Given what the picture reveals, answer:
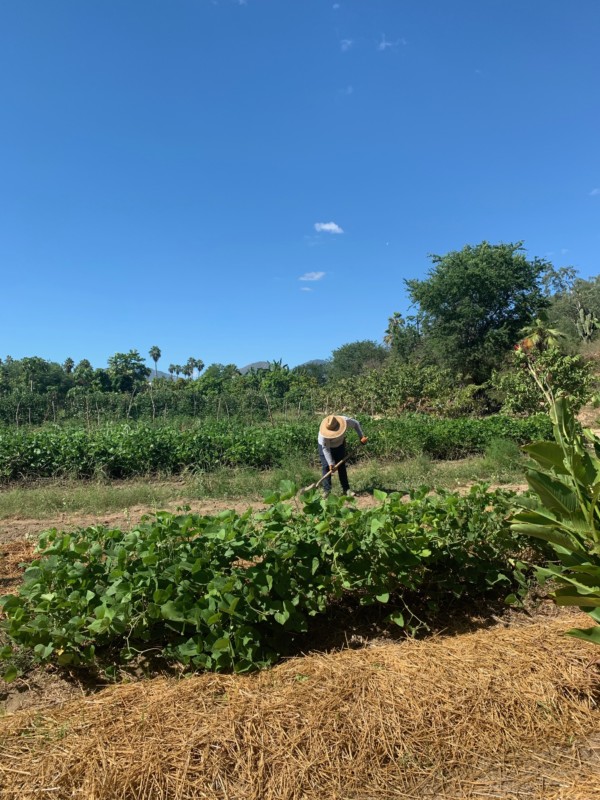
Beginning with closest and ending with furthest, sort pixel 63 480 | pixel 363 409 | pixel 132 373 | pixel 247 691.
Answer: pixel 247 691
pixel 63 480
pixel 363 409
pixel 132 373

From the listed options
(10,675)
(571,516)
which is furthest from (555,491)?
(10,675)

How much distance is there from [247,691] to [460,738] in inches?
35.1

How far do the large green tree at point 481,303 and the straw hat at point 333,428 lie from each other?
71.0ft

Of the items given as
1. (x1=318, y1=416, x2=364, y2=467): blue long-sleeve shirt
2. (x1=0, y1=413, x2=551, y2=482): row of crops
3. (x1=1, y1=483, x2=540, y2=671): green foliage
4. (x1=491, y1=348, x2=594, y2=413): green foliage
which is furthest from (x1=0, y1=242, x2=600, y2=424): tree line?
Result: (x1=1, y1=483, x2=540, y2=671): green foliage

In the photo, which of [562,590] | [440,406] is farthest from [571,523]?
[440,406]

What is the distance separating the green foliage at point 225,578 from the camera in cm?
234

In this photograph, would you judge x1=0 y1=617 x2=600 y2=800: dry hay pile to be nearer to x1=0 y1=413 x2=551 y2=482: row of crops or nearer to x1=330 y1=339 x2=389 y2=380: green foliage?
x1=0 y1=413 x2=551 y2=482: row of crops

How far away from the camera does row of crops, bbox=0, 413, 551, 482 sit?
8906mm

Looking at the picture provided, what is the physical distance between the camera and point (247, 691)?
2141mm

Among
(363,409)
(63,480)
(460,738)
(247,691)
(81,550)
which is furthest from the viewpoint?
(363,409)

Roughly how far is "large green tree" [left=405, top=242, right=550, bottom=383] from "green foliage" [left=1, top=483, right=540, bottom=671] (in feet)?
83.1

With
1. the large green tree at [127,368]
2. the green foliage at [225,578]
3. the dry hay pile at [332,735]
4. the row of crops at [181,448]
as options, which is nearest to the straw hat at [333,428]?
the row of crops at [181,448]

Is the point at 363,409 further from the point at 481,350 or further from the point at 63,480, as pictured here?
the point at 63,480

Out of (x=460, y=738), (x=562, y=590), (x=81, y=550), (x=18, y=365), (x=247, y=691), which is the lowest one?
(x=460, y=738)
